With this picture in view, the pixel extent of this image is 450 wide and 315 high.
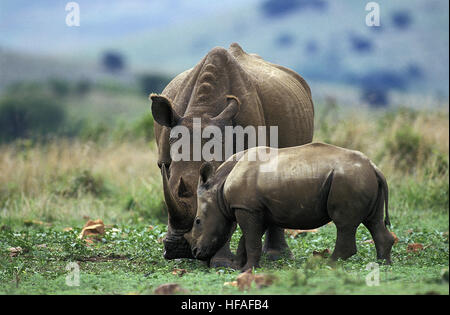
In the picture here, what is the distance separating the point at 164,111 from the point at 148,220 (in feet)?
13.0

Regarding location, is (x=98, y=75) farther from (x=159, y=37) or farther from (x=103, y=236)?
(x=103, y=236)

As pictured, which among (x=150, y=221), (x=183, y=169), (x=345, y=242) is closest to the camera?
(x=345, y=242)

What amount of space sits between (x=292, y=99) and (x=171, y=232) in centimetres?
252

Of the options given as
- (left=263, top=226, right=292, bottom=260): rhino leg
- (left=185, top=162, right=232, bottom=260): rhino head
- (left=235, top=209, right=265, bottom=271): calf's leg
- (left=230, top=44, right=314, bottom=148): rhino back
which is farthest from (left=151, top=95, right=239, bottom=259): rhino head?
(left=263, top=226, right=292, bottom=260): rhino leg

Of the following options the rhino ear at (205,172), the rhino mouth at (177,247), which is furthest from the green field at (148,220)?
the rhino ear at (205,172)

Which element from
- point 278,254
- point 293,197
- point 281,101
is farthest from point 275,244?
point 293,197

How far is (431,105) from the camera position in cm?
1659

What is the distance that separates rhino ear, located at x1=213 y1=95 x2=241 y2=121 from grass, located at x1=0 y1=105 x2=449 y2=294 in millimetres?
1394

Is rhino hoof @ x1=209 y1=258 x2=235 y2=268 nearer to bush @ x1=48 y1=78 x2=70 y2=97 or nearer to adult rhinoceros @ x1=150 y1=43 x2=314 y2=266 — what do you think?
adult rhinoceros @ x1=150 y1=43 x2=314 y2=266

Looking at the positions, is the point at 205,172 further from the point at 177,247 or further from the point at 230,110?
the point at 230,110

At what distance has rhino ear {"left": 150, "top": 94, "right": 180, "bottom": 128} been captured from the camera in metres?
7.11

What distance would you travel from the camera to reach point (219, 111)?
23.9ft

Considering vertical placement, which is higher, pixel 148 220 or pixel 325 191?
pixel 325 191

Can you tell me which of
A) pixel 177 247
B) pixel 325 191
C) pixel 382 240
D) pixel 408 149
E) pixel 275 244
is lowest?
pixel 408 149
